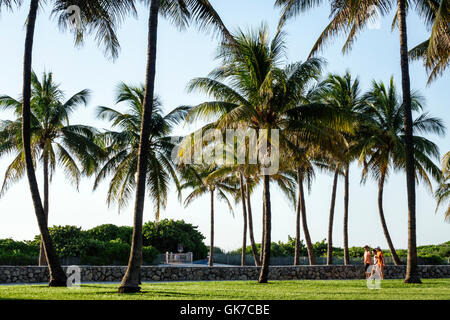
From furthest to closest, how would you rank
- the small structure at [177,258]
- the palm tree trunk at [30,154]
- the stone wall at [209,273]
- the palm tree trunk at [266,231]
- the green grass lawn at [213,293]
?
1. the small structure at [177,258]
2. the stone wall at [209,273]
3. the palm tree trunk at [266,231]
4. the palm tree trunk at [30,154]
5. the green grass lawn at [213,293]

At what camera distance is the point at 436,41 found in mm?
17031

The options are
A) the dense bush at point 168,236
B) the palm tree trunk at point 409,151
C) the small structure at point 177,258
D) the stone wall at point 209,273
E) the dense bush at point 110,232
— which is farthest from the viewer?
the dense bush at point 168,236

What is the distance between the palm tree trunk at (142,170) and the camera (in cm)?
1362

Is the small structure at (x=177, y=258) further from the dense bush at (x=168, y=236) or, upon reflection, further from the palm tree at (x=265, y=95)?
the palm tree at (x=265, y=95)

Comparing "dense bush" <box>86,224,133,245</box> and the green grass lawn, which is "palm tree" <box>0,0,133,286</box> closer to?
the green grass lawn

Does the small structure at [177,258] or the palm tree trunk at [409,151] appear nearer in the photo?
the palm tree trunk at [409,151]

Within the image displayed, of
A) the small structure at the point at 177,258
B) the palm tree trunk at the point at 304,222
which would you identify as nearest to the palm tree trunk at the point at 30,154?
the palm tree trunk at the point at 304,222

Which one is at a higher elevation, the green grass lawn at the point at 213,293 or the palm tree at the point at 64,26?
the palm tree at the point at 64,26

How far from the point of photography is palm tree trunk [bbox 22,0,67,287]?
1541 centimetres

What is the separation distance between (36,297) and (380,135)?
69.9ft

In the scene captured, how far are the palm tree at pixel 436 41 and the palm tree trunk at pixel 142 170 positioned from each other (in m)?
8.78

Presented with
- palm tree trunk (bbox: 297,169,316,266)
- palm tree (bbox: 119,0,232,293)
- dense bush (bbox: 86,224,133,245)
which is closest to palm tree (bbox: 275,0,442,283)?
palm tree (bbox: 119,0,232,293)

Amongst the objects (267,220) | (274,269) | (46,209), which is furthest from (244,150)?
(46,209)
